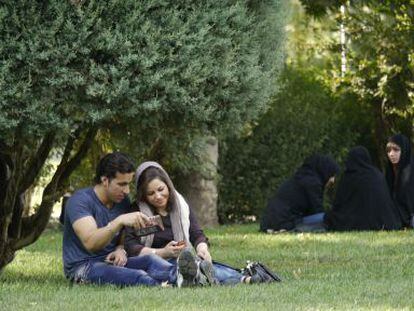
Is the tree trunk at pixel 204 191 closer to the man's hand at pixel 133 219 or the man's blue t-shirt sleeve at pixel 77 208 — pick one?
the man's blue t-shirt sleeve at pixel 77 208

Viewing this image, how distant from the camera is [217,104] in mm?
8445

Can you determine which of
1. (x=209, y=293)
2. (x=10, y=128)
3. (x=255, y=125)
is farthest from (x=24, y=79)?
(x=255, y=125)

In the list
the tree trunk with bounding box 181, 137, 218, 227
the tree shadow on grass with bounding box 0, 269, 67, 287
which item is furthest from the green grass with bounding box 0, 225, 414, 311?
the tree trunk with bounding box 181, 137, 218, 227

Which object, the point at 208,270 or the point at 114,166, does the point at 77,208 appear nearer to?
the point at 114,166

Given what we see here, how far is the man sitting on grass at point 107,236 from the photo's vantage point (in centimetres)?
806

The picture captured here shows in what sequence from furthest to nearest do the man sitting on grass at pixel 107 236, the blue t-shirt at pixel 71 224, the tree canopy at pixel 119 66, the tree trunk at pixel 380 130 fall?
1. the tree trunk at pixel 380 130
2. the blue t-shirt at pixel 71 224
3. the man sitting on grass at pixel 107 236
4. the tree canopy at pixel 119 66

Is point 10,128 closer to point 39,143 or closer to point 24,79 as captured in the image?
point 24,79

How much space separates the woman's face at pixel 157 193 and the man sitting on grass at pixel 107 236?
0.72 ft

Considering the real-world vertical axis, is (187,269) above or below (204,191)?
below

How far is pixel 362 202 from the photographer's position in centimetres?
1403

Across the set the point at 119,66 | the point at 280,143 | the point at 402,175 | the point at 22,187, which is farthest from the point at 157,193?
the point at 280,143

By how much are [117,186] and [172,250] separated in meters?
0.68

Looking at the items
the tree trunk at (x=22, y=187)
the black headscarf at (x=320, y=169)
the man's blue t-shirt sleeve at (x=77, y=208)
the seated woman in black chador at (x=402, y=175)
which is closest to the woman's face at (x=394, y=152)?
the seated woman in black chador at (x=402, y=175)

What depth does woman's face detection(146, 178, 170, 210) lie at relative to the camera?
8.52 m
